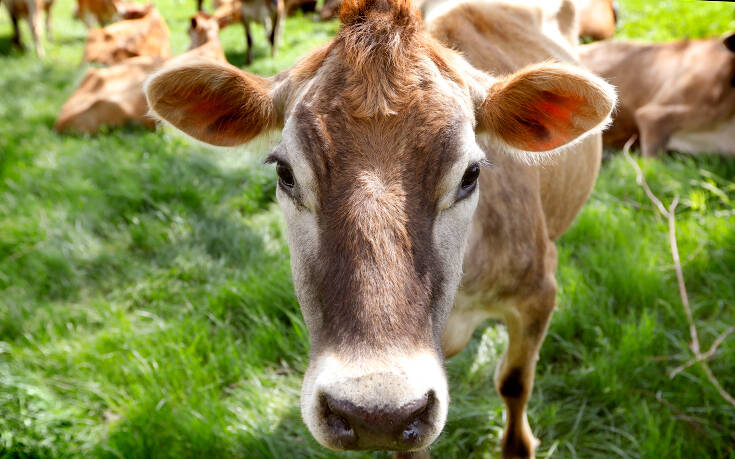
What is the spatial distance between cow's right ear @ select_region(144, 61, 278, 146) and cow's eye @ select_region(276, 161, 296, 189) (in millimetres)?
309

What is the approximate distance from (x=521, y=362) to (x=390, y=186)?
53.7 inches

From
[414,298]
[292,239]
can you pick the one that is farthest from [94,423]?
[414,298]

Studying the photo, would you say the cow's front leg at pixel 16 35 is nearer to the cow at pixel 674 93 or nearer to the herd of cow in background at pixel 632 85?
the herd of cow in background at pixel 632 85

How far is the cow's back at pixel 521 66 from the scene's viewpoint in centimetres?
236

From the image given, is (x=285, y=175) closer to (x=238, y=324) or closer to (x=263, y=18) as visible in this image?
(x=238, y=324)

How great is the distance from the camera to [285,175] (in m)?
1.70

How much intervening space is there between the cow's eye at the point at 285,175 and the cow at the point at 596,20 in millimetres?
7167

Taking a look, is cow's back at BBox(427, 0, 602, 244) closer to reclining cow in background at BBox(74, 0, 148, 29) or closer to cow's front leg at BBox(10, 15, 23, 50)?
cow's front leg at BBox(10, 15, 23, 50)

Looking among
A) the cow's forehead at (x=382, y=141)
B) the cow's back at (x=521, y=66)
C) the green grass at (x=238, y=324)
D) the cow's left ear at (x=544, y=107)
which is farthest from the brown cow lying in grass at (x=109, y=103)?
the cow's forehead at (x=382, y=141)

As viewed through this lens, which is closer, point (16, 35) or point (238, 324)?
point (238, 324)

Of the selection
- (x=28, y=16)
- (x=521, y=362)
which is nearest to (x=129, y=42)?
(x=28, y=16)

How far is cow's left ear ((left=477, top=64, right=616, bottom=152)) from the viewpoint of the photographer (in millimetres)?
1782

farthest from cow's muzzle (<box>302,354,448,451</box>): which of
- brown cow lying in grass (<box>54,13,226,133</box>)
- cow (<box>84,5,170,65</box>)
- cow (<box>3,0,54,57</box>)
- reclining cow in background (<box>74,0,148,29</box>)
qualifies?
reclining cow in background (<box>74,0,148,29</box>)

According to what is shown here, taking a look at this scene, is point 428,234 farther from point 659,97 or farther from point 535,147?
point 659,97
